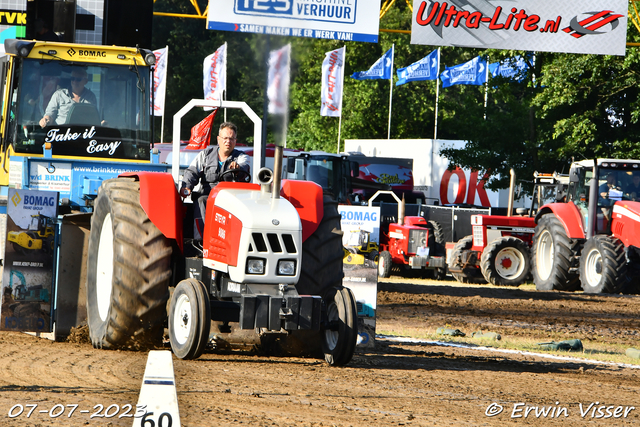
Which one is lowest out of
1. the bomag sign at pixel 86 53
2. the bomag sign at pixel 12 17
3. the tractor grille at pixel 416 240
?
the tractor grille at pixel 416 240

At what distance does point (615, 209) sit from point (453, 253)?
16.2 feet

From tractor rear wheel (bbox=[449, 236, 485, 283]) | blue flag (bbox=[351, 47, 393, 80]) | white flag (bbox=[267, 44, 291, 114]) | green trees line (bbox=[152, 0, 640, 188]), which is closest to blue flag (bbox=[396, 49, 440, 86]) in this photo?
blue flag (bbox=[351, 47, 393, 80])

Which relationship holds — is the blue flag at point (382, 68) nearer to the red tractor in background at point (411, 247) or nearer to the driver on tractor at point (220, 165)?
the red tractor in background at point (411, 247)

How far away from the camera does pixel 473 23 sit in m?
15.8

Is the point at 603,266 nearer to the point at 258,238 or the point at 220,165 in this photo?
the point at 220,165

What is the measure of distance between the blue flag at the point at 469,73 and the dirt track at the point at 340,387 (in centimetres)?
2464

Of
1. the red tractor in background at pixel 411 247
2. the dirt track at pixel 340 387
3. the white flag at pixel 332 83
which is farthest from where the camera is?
the white flag at pixel 332 83

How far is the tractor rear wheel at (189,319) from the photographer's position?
20.1 feet

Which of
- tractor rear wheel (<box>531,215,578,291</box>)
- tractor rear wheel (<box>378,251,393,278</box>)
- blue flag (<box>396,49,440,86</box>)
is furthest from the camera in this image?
blue flag (<box>396,49,440,86</box>)

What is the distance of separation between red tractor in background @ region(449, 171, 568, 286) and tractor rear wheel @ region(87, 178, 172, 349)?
12978 millimetres

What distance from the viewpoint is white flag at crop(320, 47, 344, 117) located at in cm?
2950

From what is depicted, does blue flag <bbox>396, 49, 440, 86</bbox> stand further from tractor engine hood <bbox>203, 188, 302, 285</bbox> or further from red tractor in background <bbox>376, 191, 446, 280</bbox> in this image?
tractor engine hood <bbox>203, 188, 302, 285</bbox>

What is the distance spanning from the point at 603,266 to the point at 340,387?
1091 centimetres

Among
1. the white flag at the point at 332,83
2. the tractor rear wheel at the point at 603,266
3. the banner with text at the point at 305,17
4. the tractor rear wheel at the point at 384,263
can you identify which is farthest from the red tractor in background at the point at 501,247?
the white flag at the point at 332,83
